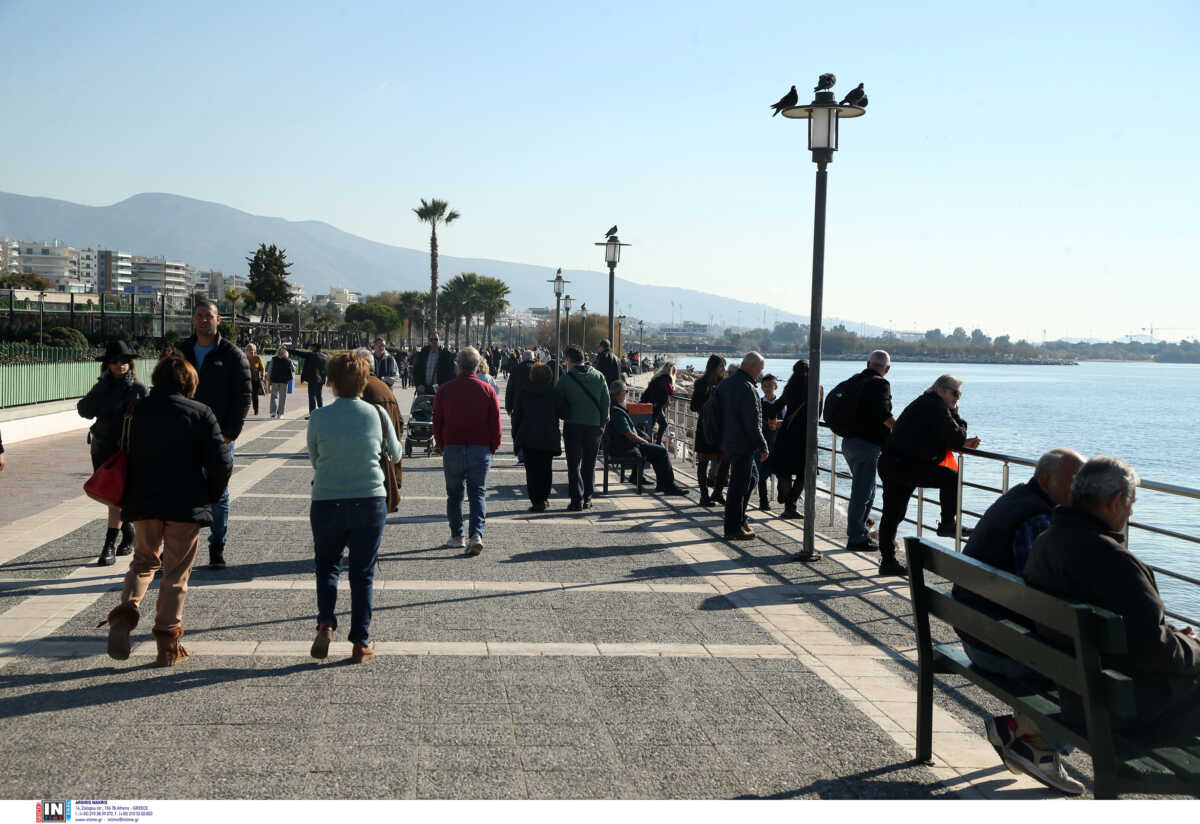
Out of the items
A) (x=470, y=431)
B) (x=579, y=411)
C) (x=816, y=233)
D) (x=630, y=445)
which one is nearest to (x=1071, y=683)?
(x=470, y=431)

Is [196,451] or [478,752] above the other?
[196,451]

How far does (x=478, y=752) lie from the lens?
4309 millimetres

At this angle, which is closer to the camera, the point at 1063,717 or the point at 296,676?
the point at 1063,717

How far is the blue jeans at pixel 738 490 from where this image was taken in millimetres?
10016

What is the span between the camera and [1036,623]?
4105 mm

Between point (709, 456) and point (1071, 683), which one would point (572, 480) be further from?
point (1071, 683)

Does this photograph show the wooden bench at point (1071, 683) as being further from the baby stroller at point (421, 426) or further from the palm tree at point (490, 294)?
the palm tree at point (490, 294)

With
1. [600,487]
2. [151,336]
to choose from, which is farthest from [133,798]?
[151,336]
